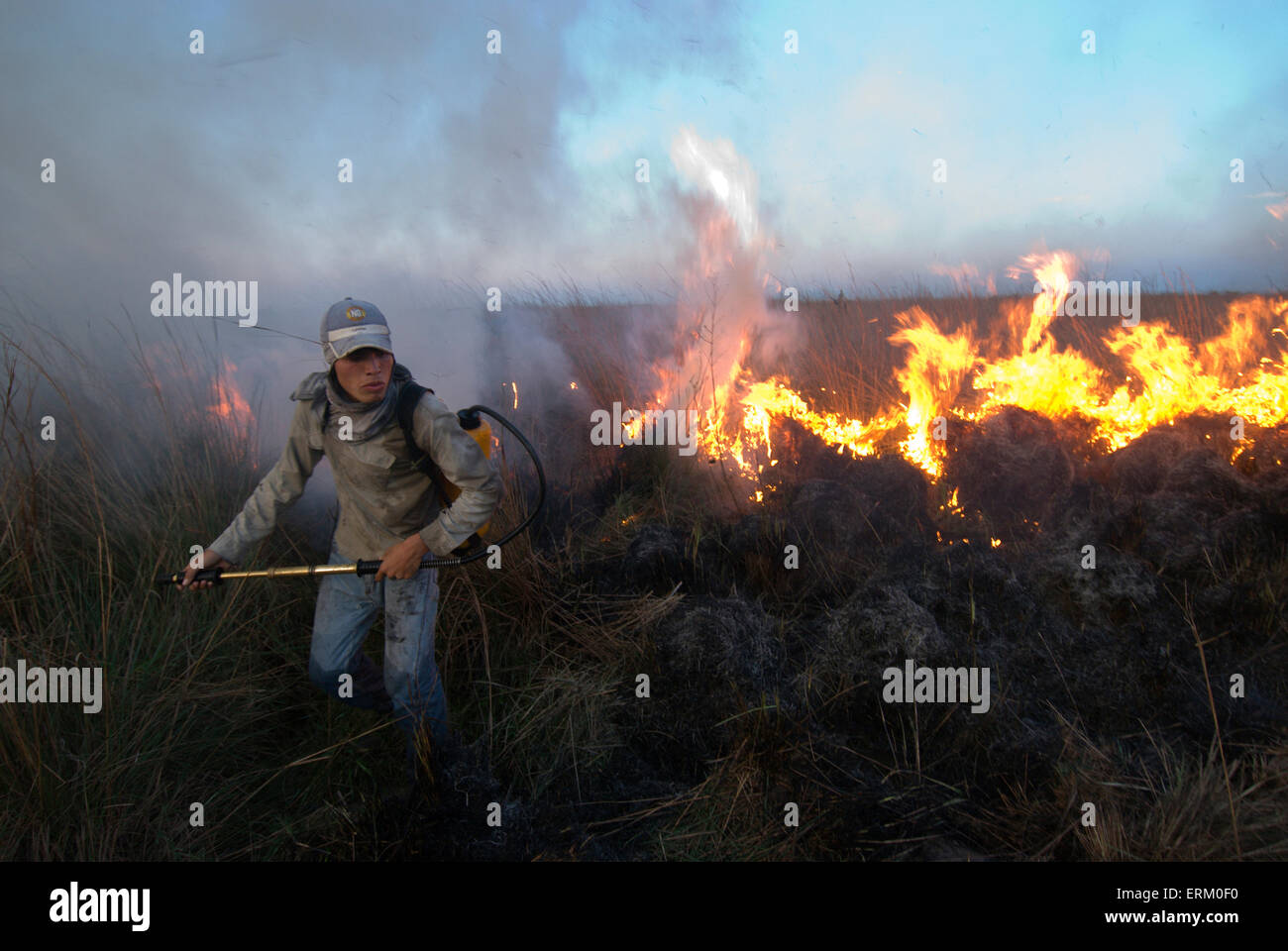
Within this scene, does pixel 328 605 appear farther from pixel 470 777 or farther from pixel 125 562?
pixel 125 562

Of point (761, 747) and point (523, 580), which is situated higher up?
point (523, 580)

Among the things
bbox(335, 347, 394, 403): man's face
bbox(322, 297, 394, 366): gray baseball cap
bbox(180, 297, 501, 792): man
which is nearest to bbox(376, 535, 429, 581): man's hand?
bbox(180, 297, 501, 792): man

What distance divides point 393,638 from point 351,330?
1.43 m

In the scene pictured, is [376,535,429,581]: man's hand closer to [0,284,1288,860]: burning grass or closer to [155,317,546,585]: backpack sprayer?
[155,317,546,585]: backpack sprayer

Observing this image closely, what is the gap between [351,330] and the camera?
2.87m

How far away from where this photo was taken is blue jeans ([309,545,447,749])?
323 centimetres

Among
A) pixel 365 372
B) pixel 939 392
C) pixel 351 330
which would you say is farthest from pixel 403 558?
pixel 939 392

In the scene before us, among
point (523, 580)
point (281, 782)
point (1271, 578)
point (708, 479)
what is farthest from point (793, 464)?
point (281, 782)

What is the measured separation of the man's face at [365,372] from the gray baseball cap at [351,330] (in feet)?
0.12

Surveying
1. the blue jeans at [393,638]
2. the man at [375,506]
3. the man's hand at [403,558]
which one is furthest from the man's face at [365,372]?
the blue jeans at [393,638]

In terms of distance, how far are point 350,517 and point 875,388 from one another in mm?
6459

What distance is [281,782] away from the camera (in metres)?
3.35

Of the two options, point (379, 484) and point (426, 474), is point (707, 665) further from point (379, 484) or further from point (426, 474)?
point (379, 484)

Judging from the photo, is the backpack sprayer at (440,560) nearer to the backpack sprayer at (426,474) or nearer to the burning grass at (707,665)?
the backpack sprayer at (426,474)
